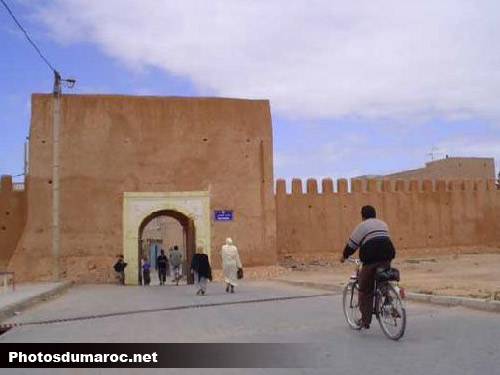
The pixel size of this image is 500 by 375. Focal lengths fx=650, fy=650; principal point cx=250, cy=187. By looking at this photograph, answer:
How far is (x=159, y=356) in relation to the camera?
6.54 m

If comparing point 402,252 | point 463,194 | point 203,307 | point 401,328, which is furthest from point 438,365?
→ point 463,194

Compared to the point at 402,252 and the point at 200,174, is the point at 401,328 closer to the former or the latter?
the point at 200,174

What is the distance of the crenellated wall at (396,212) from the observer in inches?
1024

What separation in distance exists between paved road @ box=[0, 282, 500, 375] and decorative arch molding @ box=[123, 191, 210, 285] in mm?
9267

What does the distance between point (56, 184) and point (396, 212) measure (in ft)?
45.3

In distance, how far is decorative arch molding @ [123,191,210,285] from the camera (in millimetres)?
22406

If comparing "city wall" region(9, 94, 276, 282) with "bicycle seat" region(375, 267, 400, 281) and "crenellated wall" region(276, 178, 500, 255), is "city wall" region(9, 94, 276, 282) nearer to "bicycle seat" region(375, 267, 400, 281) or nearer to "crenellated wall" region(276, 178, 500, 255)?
"crenellated wall" region(276, 178, 500, 255)

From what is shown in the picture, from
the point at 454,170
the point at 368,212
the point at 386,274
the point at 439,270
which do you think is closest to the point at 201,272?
the point at 439,270

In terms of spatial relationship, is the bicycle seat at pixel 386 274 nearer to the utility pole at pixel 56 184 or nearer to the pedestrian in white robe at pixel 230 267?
the pedestrian in white robe at pixel 230 267

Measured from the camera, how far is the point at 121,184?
22.6 meters

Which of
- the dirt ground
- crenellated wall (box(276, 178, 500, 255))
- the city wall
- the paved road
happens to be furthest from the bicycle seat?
crenellated wall (box(276, 178, 500, 255))

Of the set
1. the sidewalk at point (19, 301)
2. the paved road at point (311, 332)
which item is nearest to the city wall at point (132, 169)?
the sidewalk at point (19, 301)

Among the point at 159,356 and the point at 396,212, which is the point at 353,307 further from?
the point at 396,212

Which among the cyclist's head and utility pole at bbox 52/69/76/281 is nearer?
the cyclist's head
